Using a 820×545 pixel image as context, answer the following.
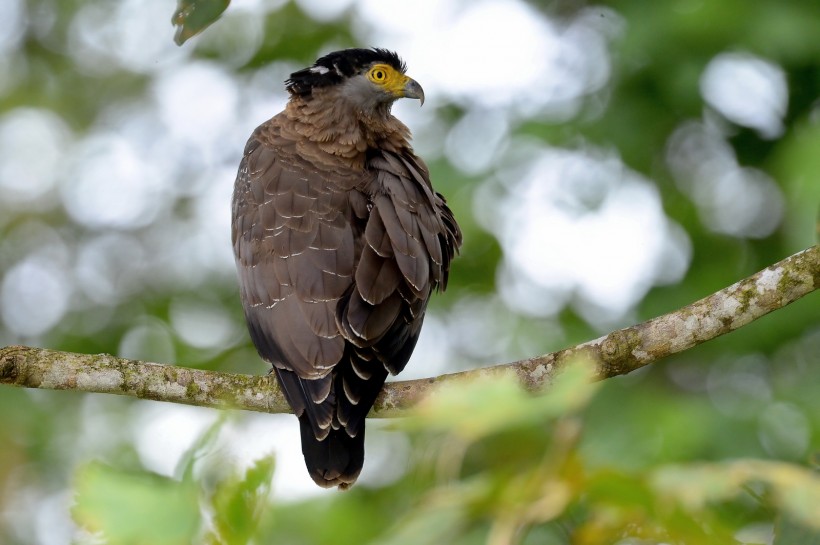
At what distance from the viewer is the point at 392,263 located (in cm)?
425

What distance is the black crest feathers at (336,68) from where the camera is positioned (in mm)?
5160

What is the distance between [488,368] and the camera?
380cm

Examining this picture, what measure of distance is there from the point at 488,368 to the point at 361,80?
1.98m

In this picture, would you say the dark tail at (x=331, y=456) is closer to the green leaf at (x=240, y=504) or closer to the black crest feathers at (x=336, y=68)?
the black crest feathers at (x=336, y=68)

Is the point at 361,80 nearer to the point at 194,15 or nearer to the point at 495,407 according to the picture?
the point at 194,15

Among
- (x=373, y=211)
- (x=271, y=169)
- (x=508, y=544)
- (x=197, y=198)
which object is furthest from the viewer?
(x=197, y=198)

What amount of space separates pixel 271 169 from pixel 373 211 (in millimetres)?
610

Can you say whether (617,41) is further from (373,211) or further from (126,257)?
(126,257)

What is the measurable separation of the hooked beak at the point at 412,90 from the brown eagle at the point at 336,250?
0.22 ft

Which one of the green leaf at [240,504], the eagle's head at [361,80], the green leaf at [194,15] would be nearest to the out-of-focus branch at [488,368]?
the green leaf at [194,15]

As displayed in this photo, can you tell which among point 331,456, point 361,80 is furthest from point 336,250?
point 361,80

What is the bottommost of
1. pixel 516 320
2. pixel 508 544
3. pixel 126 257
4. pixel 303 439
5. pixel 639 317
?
pixel 126 257

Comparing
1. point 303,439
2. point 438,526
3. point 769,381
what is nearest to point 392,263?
point 303,439

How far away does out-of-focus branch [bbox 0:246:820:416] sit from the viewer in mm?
3486
